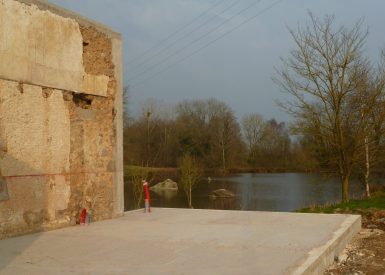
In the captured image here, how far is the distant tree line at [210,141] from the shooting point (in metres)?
51.4

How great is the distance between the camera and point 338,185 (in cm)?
2966

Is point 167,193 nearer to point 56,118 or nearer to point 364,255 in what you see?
Result: point 56,118

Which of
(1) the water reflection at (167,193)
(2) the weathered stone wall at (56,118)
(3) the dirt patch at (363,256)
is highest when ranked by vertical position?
(2) the weathered stone wall at (56,118)

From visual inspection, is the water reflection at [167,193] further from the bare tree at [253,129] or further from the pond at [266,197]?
the bare tree at [253,129]

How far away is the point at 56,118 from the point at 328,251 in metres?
5.04

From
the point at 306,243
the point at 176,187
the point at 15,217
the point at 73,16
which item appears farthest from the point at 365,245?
the point at 176,187

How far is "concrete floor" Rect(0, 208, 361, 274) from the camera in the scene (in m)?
5.34

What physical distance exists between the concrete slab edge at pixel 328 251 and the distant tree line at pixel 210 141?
3903 cm

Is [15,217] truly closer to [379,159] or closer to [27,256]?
[27,256]

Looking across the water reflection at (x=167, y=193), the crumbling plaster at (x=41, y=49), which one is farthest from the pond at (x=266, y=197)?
the crumbling plaster at (x=41, y=49)

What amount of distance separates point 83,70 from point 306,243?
5172 millimetres

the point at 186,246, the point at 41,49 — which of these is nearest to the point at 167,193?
the point at 41,49

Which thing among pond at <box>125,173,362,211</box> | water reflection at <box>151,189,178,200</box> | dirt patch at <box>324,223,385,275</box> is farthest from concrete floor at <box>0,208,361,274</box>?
water reflection at <box>151,189,178,200</box>

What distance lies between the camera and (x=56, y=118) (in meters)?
8.28
